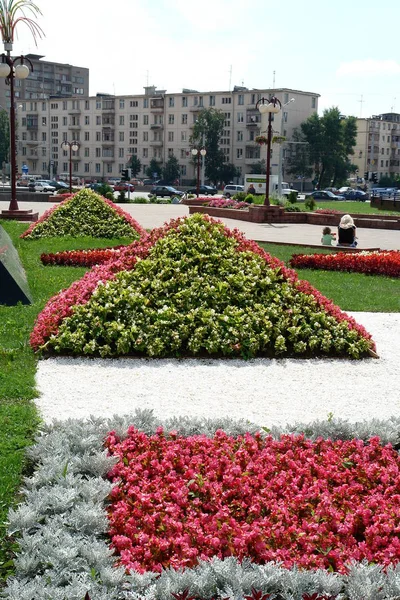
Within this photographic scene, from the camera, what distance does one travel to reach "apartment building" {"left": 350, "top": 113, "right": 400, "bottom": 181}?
11900 cm

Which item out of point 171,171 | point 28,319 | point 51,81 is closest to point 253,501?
point 28,319

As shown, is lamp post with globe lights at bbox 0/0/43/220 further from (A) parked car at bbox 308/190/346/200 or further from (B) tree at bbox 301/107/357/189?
(B) tree at bbox 301/107/357/189

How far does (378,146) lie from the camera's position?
398 feet

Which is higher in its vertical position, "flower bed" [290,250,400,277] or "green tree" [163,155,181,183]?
"green tree" [163,155,181,183]

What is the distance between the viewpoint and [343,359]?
8.20 m

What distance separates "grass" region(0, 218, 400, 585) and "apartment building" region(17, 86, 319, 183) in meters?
76.3

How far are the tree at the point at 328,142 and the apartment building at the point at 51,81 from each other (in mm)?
53759

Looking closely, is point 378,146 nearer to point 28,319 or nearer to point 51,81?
point 51,81

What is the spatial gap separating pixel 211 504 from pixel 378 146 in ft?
402

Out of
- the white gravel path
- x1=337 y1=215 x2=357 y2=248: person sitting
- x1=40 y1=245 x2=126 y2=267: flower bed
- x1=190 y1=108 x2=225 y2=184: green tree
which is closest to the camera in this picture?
the white gravel path

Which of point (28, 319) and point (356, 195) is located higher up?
point (28, 319)

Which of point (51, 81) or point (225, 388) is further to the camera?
point (51, 81)

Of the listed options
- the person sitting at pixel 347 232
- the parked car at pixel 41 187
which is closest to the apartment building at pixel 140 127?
the parked car at pixel 41 187

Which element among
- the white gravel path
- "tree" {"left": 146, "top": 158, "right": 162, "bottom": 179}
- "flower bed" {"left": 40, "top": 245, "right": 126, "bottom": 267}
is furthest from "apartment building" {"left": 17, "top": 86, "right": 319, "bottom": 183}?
the white gravel path
